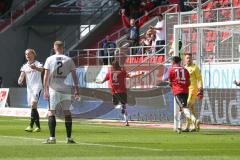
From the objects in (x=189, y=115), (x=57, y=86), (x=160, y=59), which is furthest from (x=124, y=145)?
(x=160, y=59)

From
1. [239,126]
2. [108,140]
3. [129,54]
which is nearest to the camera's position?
[108,140]

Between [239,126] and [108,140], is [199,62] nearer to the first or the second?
[239,126]

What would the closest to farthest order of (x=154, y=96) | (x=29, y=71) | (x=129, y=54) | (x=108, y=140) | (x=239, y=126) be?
1. (x=108, y=140)
2. (x=29, y=71)
3. (x=239, y=126)
4. (x=154, y=96)
5. (x=129, y=54)

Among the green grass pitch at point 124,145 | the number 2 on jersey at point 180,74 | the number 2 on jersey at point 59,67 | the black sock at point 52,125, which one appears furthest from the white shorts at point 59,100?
the number 2 on jersey at point 180,74

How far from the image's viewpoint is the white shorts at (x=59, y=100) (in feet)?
59.9

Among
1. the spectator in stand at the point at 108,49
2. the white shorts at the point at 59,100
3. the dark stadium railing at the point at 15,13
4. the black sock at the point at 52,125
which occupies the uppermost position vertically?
the dark stadium railing at the point at 15,13

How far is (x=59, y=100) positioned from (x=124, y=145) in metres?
1.70

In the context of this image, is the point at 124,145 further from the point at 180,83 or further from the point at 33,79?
the point at 33,79

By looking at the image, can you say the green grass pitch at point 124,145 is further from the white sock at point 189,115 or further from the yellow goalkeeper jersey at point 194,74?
the yellow goalkeeper jersey at point 194,74

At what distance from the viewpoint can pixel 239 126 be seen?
2720cm

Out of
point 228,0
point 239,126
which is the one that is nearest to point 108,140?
point 239,126

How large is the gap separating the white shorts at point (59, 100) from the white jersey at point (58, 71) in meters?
0.09

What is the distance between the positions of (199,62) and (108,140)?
9.37 metres

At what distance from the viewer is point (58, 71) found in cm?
1836
